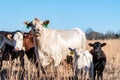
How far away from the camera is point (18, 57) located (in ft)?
43.5

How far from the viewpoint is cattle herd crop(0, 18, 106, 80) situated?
35.1 feet

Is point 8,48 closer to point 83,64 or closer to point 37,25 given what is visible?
point 37,25

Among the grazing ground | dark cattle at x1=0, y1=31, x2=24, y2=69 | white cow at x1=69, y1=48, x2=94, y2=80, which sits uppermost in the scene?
dark cattle at x1=0, y1=31, x2=24, y2=69

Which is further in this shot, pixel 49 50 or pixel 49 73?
pixel 49 50

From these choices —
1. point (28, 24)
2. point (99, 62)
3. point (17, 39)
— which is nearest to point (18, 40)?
point (17, 39)

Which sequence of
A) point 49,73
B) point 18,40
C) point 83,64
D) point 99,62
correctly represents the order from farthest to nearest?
point 18,40 → point 99,62 → point 49,73 → point 83,64

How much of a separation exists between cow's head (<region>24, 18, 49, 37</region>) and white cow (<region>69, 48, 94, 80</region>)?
1.19 meters

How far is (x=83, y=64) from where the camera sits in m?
10.6

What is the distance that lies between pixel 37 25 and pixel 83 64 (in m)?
1.87

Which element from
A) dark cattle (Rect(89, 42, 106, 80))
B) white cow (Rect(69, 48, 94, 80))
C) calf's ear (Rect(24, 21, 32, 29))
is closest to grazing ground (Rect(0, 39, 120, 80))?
dark cattle (Rect(89, 42, 106, 80))

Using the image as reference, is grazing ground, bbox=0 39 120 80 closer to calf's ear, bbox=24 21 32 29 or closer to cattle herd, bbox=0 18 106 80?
cattle herd, bbox=0 18 106 80

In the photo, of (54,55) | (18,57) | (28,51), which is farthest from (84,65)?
(18,57)

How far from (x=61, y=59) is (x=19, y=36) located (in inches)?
60.3

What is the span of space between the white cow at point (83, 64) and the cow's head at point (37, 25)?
3.90 feet
